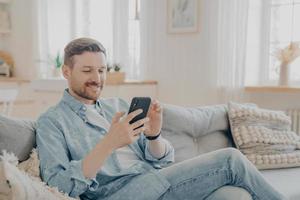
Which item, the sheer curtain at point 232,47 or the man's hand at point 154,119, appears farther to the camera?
the sheer curtain at point 232,47

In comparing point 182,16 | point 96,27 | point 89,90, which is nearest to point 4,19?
point 96,27

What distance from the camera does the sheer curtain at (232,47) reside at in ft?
12.7

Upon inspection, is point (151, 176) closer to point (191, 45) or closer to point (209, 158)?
point (209, 158)

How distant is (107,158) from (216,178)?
423mm

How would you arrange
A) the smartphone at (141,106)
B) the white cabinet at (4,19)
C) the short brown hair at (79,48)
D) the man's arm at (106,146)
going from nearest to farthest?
the man's arm at (106,146), the smartphone at (141,106), the short brown hair at (79,48), the white cabinet at (4,19)

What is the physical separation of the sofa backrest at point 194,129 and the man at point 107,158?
1.78 ft

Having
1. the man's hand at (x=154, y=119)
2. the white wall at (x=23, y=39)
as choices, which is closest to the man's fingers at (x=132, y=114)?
the man's hand at (x=154, y=119)

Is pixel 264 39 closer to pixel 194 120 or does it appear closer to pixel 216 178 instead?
pixel 194 120

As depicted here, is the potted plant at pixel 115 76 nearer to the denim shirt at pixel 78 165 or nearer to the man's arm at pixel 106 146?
the denim shirt at pixel 78 165

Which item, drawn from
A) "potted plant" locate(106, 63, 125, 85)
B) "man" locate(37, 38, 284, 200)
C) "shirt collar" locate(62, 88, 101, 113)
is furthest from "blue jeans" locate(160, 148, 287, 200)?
"potted plant" locate(106, 63, 125, 85)

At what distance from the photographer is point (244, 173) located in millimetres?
1754

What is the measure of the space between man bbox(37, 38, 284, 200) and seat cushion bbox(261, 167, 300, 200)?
1.46 feet

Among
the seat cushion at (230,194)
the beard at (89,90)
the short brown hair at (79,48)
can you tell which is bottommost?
the seat cushion at (230,194)

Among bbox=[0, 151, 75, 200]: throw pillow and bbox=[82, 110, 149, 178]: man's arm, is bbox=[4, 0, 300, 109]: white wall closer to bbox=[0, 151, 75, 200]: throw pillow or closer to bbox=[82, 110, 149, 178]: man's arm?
bbox=[82, 110, 149, 178]: man's arm
